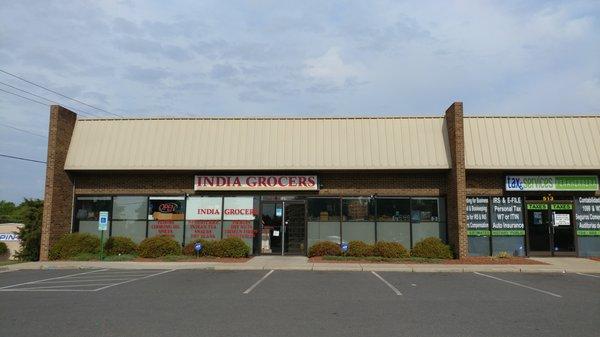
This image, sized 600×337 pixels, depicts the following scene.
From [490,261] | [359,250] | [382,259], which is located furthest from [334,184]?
A: [490,261]

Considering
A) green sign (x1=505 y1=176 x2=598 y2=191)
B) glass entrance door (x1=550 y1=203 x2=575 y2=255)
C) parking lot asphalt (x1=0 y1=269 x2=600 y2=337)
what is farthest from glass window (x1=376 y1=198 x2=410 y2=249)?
glass entrance door (x1=550 y1=203 x2=575 y2=255)

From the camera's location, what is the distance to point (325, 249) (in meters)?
20.8

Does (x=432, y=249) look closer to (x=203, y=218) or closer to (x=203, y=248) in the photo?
(x=203, y=248)

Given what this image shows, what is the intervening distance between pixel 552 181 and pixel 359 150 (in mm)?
8026

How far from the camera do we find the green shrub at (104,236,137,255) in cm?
2116

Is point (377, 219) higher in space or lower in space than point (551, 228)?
higher

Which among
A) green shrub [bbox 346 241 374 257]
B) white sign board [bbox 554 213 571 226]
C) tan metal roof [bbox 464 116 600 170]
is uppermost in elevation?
tan metal roof [bbox 464 116 600 170]

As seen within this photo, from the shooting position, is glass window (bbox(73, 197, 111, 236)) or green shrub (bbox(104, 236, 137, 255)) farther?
glass window (bbox(73, 197, 111, 236))

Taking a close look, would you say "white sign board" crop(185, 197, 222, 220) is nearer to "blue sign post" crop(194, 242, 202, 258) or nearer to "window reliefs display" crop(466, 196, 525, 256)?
"blue sign post" crop(194, 242, 202, 258)

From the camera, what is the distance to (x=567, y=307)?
406 inches

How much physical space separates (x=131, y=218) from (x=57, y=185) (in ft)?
10.8

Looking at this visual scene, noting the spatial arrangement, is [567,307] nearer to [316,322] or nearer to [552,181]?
[316,322]

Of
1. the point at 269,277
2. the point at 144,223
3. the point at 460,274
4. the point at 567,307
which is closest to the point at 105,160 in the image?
the point at 144,223

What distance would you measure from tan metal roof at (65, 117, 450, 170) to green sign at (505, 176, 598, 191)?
318cm
